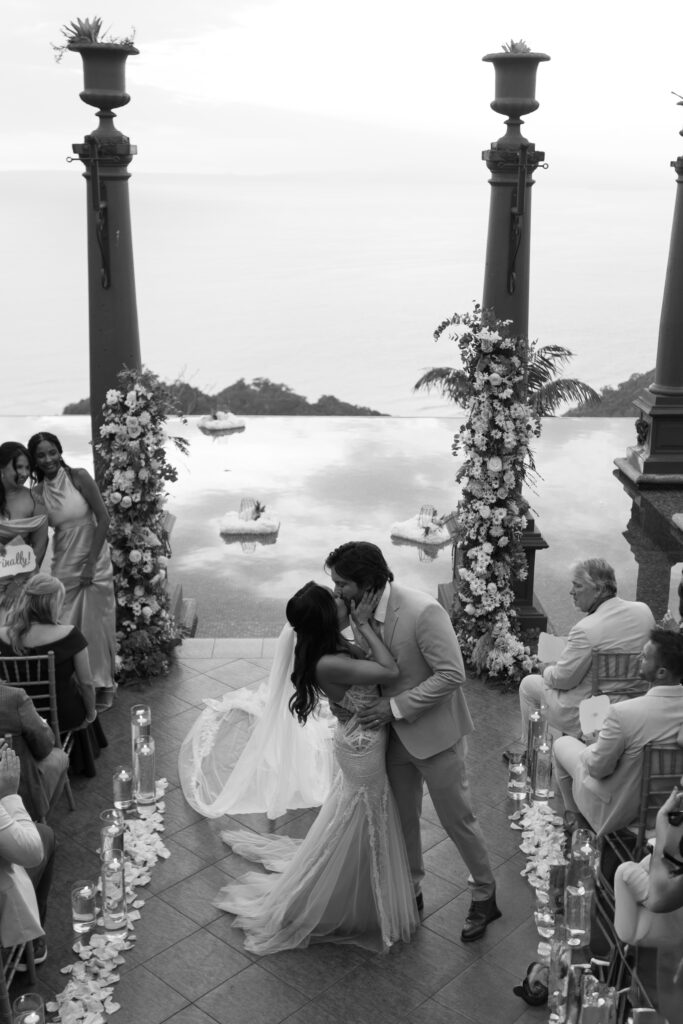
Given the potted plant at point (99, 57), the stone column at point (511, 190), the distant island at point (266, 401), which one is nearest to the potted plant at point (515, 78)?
Result: the stone column at point (511, 190)

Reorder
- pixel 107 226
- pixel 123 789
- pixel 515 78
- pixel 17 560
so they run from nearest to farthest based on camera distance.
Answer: pixel 123 789 < pixel 17 560 < pixel 107 226 < pixel 515 78

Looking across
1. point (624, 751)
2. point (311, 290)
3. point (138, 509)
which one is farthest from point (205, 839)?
point (311, 290)

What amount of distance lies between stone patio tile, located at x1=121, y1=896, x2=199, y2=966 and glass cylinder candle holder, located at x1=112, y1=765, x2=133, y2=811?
2.37ft

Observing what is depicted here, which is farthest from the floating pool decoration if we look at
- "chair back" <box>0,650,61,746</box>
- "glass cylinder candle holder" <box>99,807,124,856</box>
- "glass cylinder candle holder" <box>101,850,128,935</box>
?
"glass cylinder candle holder" <box>101,850,128,935</box>

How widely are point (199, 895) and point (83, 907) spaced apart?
1.91 ft

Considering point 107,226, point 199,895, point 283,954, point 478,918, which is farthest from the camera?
point 107,226

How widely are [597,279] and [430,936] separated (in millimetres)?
25273

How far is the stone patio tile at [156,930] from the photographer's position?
14.7 ft

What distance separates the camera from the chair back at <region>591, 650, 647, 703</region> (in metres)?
5.12

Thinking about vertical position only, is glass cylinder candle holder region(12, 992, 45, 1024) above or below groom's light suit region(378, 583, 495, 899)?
below

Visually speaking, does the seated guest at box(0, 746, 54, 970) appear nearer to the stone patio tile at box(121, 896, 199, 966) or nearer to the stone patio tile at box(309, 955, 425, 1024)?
the stone patio tile at box(121, 896, 199, 966)

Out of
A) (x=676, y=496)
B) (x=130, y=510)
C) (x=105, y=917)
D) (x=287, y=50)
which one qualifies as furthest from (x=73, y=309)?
(x=105, y=917)

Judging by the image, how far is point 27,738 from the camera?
182 inches

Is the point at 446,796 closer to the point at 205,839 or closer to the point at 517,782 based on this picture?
the point at 517,782
